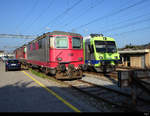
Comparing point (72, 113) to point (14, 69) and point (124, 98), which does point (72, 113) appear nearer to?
point (124, 98)

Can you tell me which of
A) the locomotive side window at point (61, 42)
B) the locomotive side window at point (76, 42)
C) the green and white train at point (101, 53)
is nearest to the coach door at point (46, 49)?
the locomotive side window at point (61, 42)

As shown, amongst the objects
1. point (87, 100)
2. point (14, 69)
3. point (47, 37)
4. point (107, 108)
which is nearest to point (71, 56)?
point (47, 37)

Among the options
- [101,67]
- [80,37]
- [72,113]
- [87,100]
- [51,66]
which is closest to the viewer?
[72,113]

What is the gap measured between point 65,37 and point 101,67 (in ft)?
14.2

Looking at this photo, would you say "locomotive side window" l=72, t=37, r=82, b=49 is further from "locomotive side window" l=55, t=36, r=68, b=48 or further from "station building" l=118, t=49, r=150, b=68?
"station building" l=118, t=49, r=150, b=68

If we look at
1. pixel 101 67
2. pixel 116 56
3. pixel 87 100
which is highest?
pixel 116 56

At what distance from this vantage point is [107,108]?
4918 mm

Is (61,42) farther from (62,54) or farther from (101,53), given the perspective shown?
(101,53)

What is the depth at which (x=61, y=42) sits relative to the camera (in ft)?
32.7

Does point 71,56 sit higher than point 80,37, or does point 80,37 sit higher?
point 80,37

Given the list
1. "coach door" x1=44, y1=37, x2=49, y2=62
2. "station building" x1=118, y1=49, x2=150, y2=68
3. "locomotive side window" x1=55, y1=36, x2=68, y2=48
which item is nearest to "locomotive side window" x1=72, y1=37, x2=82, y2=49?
"locomotive side window" x1=55, y1=36, x2=68, y2=48

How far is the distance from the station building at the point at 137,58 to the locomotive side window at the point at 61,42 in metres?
12.6

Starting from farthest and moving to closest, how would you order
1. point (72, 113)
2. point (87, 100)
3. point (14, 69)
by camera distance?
point (14, 69) → point (87, 100) → point (72, 113)

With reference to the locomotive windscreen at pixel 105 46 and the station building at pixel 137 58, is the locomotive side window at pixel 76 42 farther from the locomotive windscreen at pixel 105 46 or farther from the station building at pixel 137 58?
the station building at pixel 137 58
